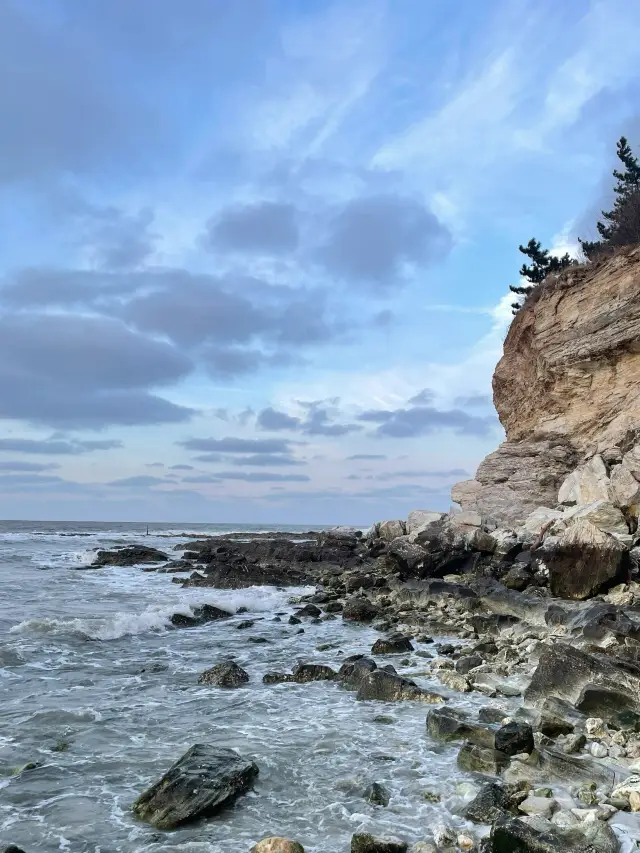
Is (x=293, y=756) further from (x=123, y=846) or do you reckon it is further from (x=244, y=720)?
(x=123, y=846)

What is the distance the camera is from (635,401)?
2702cm

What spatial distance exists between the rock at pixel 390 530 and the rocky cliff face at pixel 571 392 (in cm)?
433

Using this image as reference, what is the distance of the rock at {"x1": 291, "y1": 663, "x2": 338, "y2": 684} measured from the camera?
10375 millimetres

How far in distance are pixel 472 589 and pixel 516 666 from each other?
7326 millimetres

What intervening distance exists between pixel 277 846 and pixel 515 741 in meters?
3.03

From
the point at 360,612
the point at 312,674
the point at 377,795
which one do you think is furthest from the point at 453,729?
the point at 360,612

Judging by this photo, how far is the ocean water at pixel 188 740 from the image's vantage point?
5.47 meters

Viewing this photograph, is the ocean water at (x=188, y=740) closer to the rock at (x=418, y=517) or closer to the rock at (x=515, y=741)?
the rock at (x=515, y=741)

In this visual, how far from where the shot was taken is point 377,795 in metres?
5.95

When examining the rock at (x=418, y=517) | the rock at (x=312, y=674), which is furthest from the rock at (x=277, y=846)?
the rock at (x=418, y=517)

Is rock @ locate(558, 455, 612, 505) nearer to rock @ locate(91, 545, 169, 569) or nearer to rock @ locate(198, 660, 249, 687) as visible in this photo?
rock @ locate(198, 660, 249, 687)

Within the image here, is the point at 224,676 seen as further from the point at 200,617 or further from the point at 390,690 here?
the point at 200,617

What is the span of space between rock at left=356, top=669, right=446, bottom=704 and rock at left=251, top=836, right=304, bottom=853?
172 inches

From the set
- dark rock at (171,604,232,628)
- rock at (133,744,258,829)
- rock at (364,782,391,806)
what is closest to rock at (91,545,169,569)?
dark rock at (171,604,232,628)
